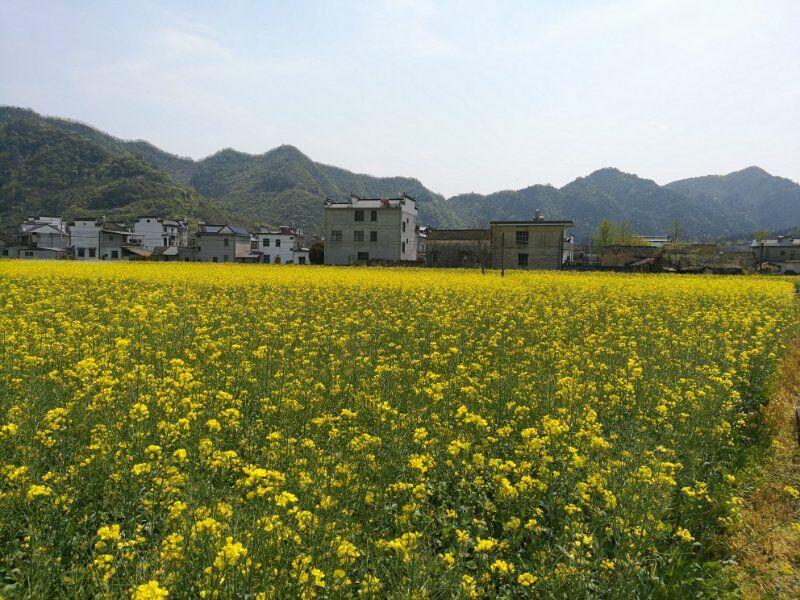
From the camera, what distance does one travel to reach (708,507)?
4.79m

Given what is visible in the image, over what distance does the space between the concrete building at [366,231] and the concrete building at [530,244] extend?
13.1 meters

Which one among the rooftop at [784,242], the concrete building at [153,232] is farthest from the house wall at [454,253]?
the rooftop at [784,242]

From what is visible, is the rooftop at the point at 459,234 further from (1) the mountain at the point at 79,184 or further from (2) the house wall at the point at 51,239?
(1) the mountain at the point at 79,184

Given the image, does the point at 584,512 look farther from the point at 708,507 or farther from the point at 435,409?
the point at 435,409

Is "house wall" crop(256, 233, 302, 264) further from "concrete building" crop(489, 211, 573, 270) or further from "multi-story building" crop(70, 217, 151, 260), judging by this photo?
"concrete building" crop(489, 211, 573, 270)

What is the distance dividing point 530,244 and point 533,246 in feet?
1.45

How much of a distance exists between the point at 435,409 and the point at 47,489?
4.11 meters

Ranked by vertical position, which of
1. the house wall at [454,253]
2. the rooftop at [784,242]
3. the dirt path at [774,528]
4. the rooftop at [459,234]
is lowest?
the dirt path at [774,528]

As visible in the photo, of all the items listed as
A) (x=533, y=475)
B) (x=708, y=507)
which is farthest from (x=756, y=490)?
(x=533, y=475)

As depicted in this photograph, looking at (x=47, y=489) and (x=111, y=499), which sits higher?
(x=47, y=489)

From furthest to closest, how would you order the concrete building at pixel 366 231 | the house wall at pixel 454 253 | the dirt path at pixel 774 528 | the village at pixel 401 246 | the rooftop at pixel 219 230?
the rooftop at pixel 219 230 < the concrete building at pixel 366 231 < the house wall at pixel 454 253 < the village at pixel 401 246 < the dirt path at pixel 774 528

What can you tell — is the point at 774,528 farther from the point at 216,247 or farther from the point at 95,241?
the point at 95,241

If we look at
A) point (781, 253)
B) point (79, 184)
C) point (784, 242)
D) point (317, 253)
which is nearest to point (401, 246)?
point (317, 253)

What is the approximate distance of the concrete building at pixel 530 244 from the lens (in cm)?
5612
